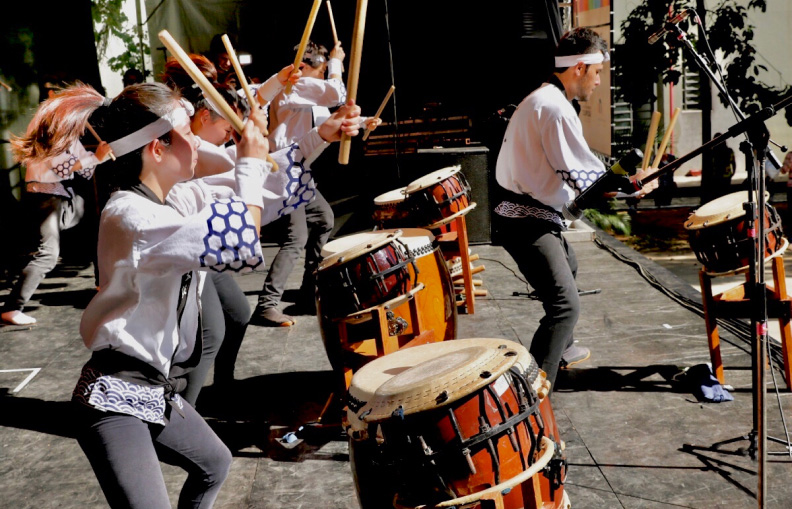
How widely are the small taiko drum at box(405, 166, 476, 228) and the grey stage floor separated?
2.47 ft

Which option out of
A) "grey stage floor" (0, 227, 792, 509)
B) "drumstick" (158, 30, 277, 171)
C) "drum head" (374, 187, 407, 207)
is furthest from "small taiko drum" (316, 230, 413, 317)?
"drum head" (374, 187, 407, 207)

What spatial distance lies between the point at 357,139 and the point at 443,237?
4.03 m

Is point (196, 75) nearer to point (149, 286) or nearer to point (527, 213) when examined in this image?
point (149, 286)

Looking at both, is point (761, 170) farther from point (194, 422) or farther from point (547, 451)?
point (194, 422)

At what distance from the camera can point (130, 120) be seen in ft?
6.64

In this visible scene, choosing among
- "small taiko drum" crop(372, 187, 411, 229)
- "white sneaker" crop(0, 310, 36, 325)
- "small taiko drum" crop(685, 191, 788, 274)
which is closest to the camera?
"small taiko drum" crop(685, 191, 788, 274)

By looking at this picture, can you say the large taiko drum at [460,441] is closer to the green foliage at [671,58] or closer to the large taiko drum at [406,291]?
the large taiko drum at [406,291]

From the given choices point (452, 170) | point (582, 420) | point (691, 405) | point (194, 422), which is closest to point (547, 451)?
point (194, 422)

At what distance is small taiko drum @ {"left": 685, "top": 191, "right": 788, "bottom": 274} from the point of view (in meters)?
3.78

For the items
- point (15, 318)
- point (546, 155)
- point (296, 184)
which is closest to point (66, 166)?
point (15, 318)

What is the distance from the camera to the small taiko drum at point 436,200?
5.41 metres

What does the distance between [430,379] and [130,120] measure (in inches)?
41.5

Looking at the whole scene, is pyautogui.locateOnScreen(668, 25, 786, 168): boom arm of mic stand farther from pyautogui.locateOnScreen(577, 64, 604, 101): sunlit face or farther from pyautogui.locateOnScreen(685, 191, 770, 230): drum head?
pyautogui.locateOnScreen(685, 191, 770, 230): drum head

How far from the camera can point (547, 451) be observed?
2.15 m
